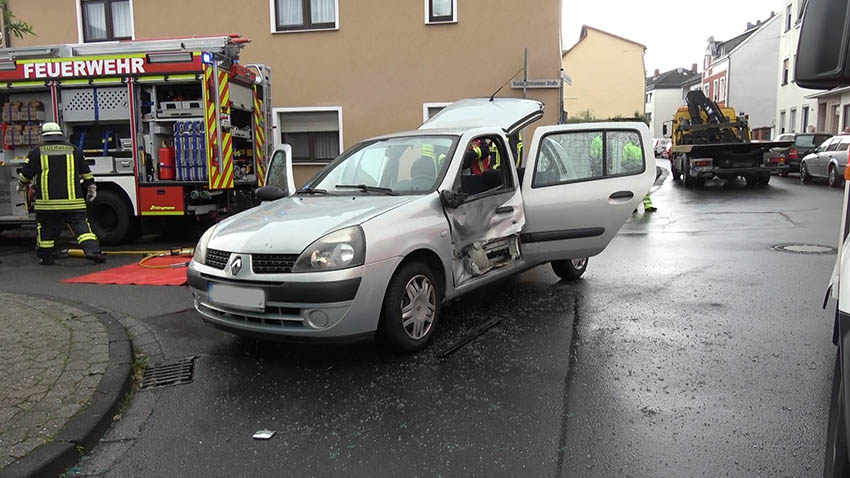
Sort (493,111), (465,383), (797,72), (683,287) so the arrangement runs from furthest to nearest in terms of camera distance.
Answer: (493,111) → (683,287) → (465,383) → (797,72)

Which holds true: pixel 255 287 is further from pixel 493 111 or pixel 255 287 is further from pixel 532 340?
pixel 493 111

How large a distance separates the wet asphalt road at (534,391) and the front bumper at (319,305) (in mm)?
317

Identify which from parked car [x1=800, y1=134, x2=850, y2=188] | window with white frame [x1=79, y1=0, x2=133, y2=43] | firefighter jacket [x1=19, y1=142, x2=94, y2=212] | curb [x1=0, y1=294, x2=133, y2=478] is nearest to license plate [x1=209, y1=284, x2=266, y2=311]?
curb [x1=0, y1=294, x2=133, y2=478]

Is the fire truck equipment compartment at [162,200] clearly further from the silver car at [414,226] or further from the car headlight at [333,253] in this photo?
the car headlight at [333,253]

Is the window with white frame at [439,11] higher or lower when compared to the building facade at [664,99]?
lower

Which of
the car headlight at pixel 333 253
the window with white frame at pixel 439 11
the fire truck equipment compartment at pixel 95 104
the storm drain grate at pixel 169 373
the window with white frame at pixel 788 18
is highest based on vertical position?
the window with white frame at pixel 788 18

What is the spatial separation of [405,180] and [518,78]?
9.31 m

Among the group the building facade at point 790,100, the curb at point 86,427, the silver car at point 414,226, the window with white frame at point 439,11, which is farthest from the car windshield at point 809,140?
the curb at point 86,427

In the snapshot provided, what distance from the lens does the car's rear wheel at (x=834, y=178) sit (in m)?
18.6

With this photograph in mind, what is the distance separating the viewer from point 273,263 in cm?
413

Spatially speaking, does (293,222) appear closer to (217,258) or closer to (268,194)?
(217,258)

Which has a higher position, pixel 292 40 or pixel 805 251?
pixel 292 40

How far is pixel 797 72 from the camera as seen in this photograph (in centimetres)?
251

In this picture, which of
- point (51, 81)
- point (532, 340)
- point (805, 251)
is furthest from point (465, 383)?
point (51, 81)
